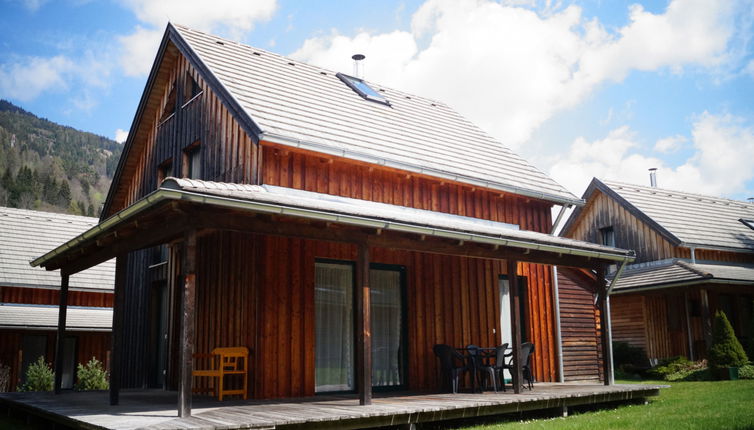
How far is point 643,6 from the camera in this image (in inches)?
1246

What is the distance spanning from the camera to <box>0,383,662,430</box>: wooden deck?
22.9ft

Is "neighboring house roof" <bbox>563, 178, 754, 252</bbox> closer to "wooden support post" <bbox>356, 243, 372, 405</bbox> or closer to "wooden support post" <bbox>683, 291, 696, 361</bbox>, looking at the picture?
"wooden support post" <bbox>683, 291, 696, 361</bbox>

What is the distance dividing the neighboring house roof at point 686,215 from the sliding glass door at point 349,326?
13.6 meters

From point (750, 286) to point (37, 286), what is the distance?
21.3 m

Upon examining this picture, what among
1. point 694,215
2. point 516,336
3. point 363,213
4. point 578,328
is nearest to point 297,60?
point 363,213

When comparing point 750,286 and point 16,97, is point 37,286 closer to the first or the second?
point 750,286

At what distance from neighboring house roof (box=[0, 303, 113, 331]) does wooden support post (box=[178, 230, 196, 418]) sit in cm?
1304

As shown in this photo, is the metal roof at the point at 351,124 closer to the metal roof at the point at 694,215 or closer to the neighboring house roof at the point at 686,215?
A: the neighboring house roof at the point at 686,215

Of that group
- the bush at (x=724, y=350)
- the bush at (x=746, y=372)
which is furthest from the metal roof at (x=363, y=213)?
the bush at (x=746, y=372)

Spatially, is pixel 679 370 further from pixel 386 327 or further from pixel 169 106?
pixel 169 106

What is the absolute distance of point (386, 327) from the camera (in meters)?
11.8

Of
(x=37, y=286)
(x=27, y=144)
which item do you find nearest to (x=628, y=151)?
(x=37, y=286)

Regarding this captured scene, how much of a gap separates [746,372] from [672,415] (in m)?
7.85

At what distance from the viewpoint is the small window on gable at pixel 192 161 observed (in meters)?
13.0
